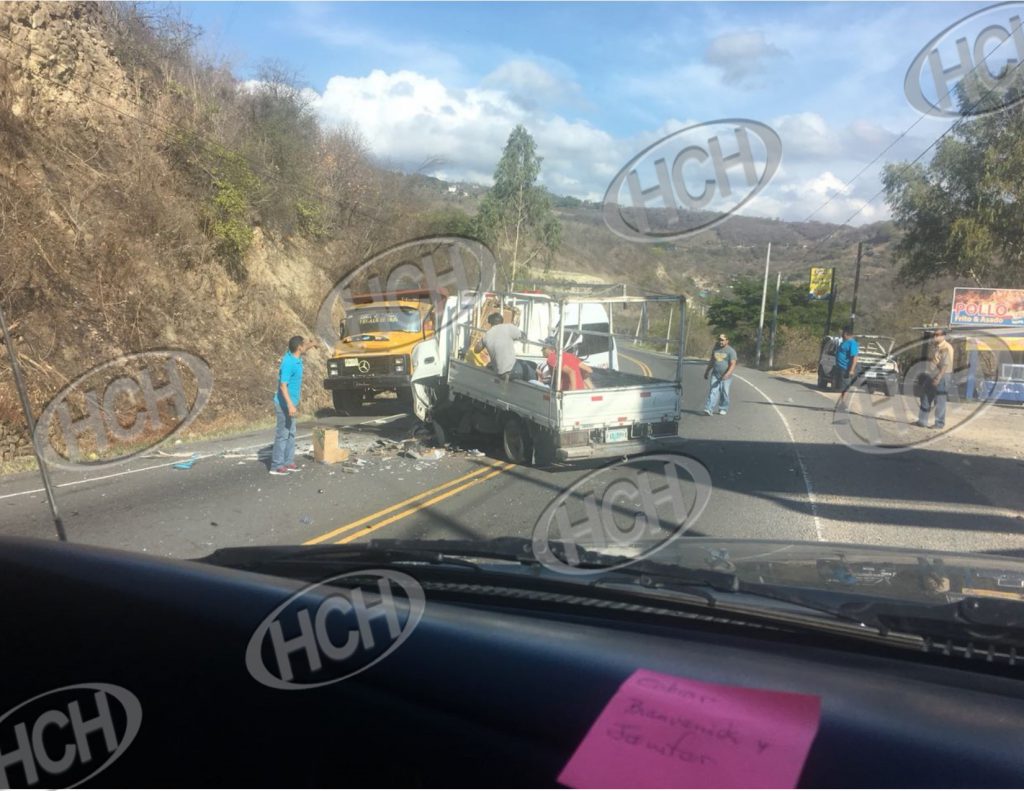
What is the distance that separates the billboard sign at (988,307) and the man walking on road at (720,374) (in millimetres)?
18631

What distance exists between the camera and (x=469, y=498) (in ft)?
30.2

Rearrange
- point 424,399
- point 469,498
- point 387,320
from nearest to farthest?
point 469,498 → point 424,399 → point 387,320

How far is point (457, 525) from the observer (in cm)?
791

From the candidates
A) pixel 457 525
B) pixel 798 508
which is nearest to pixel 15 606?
pixel 457 525

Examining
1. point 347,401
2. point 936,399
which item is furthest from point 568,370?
point 936,399

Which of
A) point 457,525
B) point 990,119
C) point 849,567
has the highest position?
point 990,119

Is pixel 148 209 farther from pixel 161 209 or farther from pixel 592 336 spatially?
pixel 592 336

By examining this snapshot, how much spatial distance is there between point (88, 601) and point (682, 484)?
835 centimetres

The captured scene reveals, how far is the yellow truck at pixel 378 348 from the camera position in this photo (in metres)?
16.5

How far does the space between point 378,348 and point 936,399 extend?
11416 mm

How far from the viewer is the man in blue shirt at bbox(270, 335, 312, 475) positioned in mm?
10648

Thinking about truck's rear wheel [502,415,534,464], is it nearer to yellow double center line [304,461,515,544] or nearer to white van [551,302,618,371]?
yellow double center line [304,461,515,544]

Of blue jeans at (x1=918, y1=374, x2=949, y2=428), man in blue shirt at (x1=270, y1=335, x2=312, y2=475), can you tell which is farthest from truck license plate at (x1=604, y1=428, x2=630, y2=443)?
blue jeans at (x1=918, y1=374, x2=949, y2=428)

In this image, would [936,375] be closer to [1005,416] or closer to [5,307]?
[1005,416]
